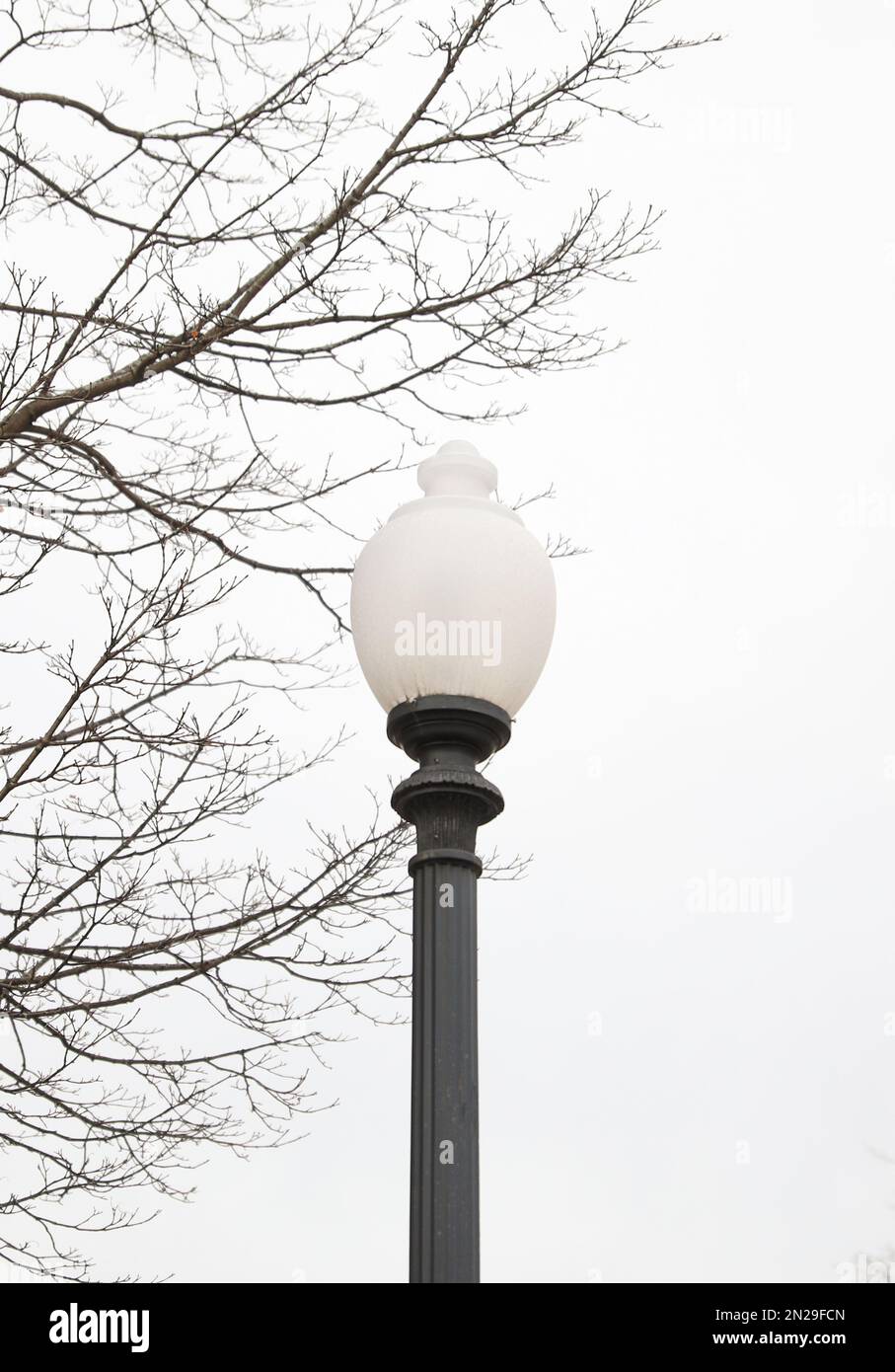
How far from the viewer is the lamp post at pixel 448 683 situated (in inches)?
120

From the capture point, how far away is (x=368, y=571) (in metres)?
3.42

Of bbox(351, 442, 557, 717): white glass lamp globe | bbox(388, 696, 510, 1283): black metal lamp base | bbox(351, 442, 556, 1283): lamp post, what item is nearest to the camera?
bbox(388, 696, 510, 1283): black metal lamp base

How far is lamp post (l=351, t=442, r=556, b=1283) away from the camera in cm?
306

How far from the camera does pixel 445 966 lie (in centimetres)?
308

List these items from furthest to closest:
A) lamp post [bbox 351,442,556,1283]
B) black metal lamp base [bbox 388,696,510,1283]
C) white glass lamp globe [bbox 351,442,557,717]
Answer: white glass lamp globe [bbox 351,442,557,717] < lamp post [bbox 351,442,556,1283] < black metal lamp base [bbox 388,696,510,1283]

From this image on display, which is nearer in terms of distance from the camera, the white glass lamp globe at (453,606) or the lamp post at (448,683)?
the lamp post at (448,683)

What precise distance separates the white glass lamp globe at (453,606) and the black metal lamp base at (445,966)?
6 centimetres

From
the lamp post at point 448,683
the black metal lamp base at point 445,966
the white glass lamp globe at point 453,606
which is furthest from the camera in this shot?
the white glass lamp globe at point 453,606

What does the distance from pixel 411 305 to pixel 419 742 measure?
3.67 m

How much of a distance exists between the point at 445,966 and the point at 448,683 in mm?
600

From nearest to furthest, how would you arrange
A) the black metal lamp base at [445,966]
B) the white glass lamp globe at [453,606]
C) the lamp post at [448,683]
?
1. the black metal lamp base at [445,966]
2. the lamp post at [448,683]
3. the white glass lamp globe at [453,606]

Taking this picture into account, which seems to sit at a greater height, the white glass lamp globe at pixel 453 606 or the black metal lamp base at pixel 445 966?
the white glass lamp globe at pixel 453 606

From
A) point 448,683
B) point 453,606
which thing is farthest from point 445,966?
point 453,606
